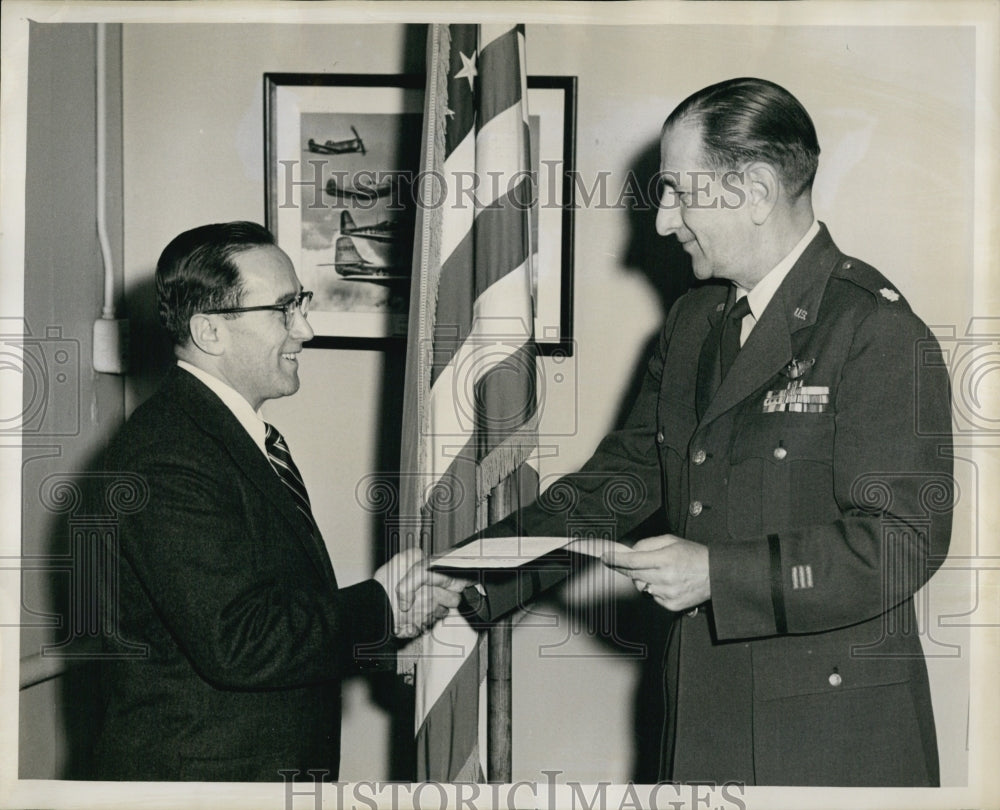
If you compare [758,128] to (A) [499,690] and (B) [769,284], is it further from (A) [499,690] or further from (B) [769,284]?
(A) [499,690]

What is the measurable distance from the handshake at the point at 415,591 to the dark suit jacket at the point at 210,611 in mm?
163

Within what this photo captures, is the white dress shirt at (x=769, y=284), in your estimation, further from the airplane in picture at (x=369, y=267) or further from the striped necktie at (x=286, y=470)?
the airplane in picture at (x=369, y=267)

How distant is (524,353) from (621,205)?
71cm

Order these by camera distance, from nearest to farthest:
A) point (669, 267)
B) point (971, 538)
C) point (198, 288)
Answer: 1. point (198, 288)
2. point (971, 538)
3. point (669, 267)

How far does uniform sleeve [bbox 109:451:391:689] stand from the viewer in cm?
187

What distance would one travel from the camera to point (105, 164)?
2.86 meters

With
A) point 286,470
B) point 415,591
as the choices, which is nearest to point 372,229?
point 286,470

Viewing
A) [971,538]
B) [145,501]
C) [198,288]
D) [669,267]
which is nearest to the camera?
[145,501]

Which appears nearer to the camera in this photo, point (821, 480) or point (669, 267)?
point (821, 480)

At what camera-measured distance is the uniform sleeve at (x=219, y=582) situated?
1867mm

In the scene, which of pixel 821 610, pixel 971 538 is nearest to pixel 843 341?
pixel 821 610

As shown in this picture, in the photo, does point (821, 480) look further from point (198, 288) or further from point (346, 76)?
point (346, 76)

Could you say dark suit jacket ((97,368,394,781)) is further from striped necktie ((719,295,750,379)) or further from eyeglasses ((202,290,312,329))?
striped necktie ((719,295,750,379))

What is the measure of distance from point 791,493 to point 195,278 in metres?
1.30
